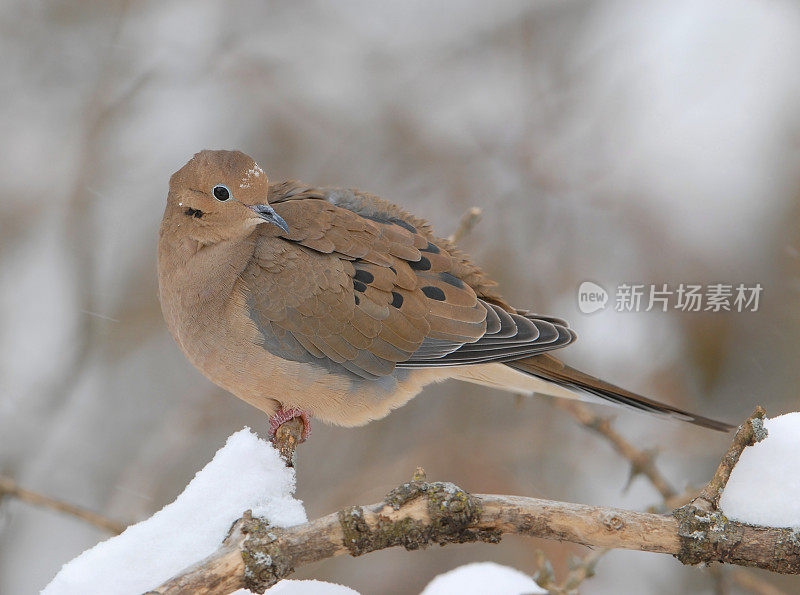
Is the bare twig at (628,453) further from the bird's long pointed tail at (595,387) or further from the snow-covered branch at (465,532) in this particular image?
the snow-covered branch at (465,532)

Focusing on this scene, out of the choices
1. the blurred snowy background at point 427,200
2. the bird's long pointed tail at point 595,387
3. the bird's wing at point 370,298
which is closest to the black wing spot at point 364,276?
Result: the bird's wing at point 370,298

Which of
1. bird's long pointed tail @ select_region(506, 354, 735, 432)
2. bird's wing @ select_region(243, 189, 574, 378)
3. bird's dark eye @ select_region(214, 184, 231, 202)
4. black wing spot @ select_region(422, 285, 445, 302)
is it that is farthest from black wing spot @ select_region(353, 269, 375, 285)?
bird's long pointed tail @ select_region(506, 354, 735, 432)

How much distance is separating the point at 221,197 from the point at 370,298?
674mm

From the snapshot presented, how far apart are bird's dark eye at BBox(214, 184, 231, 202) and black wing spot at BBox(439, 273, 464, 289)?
917 millimetres

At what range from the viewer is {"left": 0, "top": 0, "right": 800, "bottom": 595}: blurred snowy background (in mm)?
4605

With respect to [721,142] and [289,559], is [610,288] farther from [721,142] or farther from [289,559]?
[289,559]

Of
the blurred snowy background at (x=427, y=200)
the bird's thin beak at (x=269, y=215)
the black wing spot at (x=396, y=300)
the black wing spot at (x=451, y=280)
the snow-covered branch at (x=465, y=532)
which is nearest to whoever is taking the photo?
the snow-covered branch at (x=465, y=532)

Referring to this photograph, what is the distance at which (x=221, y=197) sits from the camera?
9.75 feet

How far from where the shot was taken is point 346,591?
2.20m

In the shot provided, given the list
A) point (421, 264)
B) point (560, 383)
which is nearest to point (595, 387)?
point (560, 383)

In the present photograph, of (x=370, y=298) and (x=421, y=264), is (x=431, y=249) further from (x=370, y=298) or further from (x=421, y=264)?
(x=370, y=298)

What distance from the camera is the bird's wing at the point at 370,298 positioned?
304 centimetres

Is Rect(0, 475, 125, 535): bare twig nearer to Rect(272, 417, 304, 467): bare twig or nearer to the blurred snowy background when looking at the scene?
Rect(272, 417, 304, 467): bare twig

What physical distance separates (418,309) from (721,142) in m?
2.80
